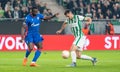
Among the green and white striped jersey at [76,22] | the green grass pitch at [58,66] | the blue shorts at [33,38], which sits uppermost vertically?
the green and white striped jersey at [76,22]

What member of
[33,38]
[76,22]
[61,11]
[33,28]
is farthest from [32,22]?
[61,11]

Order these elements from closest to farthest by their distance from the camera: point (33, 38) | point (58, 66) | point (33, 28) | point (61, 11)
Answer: point (58, 66), point (33, 28), point (33, 38), point (61, 11)

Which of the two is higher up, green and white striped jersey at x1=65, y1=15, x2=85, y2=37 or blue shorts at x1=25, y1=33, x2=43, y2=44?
green and white striped jersey at x1=65, y1=15, x2=85, y2=37

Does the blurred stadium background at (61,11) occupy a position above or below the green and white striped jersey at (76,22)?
below

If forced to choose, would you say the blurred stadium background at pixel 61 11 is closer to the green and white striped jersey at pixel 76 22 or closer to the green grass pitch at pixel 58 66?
the green grass pitch at pixel 58 66

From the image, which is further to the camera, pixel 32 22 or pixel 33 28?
pixel 33 28

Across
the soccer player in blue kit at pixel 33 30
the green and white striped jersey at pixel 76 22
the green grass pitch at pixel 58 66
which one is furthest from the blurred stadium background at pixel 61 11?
the green and white striped jersey at pixel 76 22

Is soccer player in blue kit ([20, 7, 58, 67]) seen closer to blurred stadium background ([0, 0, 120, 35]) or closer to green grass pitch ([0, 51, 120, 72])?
green grass pitch ([0, 51, 120, 72])

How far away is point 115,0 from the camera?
127 ft

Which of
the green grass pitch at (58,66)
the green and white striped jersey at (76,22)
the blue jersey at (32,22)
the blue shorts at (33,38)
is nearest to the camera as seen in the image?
the green grass pitch at (58,66)

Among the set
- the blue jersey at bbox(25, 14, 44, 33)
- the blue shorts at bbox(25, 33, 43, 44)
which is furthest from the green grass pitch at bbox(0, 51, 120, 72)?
the blue jersey at bbox(25, 14, 44, 33)

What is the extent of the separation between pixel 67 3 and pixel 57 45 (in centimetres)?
514

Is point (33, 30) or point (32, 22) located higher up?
point (32, 22)

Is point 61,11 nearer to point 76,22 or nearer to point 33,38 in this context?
point 33,38
